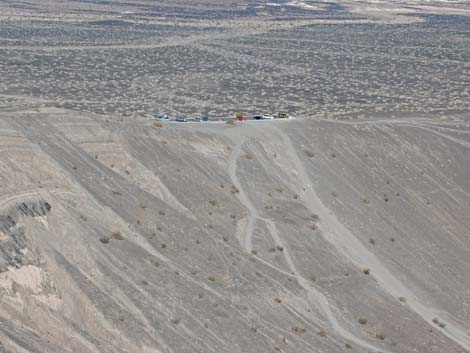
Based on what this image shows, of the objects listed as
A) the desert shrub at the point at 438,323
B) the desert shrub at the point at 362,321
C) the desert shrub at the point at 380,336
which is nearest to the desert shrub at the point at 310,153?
the desert shrub at the point at 438,323

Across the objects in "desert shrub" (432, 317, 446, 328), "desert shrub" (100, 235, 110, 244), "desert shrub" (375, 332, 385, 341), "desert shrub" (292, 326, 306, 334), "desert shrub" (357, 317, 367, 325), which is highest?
"desert shrub" (100, 235, 110, 244)

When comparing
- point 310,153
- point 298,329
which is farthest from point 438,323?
point 310,153

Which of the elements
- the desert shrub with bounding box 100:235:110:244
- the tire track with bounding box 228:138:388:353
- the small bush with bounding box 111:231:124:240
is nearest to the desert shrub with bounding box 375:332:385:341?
the tire track with bounding box 228:138:388:353

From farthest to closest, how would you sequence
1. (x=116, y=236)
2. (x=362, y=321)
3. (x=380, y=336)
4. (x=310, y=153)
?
(x=310, y=153) → (x=362, y=321) → (x=380, y=336) → (x=116, y=236)

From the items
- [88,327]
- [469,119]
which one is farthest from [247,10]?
[88,327]

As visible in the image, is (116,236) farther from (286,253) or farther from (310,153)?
(310,153)

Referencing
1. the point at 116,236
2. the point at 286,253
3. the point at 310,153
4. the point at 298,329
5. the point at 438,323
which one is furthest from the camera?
the point at 310,153

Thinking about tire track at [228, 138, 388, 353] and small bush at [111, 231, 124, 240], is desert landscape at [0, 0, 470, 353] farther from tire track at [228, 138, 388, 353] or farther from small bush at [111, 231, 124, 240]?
small bush at [111, 231, 124, 240]

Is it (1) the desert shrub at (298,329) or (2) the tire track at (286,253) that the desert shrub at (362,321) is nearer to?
(2) the tire track at (286,253)
